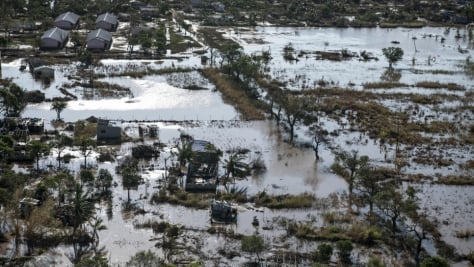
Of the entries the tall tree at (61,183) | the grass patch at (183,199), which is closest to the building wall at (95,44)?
the tall tree at (61,183)

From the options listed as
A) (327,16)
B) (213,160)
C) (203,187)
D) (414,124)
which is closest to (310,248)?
(203,187)

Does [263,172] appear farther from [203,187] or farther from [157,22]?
[157,22]

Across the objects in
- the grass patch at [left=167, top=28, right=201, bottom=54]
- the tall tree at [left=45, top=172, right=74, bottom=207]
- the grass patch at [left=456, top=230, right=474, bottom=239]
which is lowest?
the grass patch at [left=456, top=230, right=474, bottom=239]

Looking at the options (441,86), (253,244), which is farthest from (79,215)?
(441,86)

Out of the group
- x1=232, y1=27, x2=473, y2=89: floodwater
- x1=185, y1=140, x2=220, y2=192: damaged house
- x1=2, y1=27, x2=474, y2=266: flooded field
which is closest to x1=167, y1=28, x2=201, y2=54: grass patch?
x1=2, y1=27, x2=474, y2=266: flooded field

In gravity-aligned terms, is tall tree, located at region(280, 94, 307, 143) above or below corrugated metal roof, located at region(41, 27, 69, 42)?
below

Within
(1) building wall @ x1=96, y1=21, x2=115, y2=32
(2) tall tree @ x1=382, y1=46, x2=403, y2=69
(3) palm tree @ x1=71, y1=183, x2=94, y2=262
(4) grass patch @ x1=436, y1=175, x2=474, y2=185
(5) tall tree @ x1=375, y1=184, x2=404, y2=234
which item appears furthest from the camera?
(1) building wall @ x1=96, y1=21, x2=115, y2=32

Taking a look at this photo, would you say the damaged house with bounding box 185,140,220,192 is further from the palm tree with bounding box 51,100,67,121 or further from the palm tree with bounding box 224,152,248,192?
the palm tree with bounding box 51,100,67,121

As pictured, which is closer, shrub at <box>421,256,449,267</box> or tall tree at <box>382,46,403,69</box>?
shrub at <box>421,256,449,267</box>
